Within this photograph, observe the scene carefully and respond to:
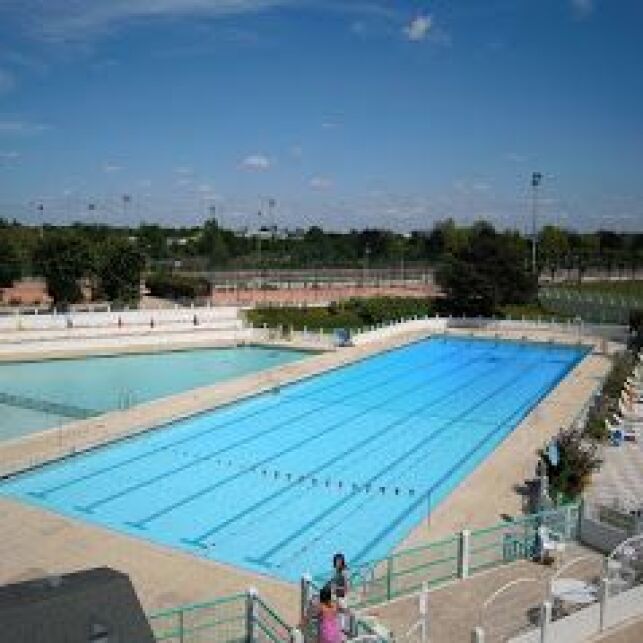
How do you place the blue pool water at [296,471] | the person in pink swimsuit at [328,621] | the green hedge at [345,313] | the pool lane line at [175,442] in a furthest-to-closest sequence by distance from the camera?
the green hedge at [345,313] → the pool lane line at [175,442] → the blue pool water at [296,471] → the person in pink swimsuit at [328,621]

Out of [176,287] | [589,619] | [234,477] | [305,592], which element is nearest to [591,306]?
[176,287]

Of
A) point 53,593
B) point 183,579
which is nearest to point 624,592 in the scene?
point 183,579

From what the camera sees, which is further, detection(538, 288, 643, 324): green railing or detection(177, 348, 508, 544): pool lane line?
detection(538, 288, 643, 324): green railing

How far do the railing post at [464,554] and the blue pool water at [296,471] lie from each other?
3303 millimetres

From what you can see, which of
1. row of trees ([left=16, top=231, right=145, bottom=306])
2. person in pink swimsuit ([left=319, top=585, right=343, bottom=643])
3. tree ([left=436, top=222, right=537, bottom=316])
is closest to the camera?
person in pink swimsuit ([left=319, top=585, right=343, bottom=643])

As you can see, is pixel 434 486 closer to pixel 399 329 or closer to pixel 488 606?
pixel 488 606

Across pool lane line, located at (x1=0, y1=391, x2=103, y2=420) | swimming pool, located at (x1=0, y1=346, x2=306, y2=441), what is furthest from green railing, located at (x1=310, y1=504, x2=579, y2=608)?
swimming pool, located at (x1=0, y1=346, x2=306, y2=441)

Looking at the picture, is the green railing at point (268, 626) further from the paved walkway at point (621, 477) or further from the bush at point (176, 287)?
the bush at point (176, 287)

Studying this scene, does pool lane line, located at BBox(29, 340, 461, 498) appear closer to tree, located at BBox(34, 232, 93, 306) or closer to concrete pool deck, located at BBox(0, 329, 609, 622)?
concrete pool deck, located at BBox(0, 329, 609, 622)

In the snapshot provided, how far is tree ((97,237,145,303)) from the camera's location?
123 ft

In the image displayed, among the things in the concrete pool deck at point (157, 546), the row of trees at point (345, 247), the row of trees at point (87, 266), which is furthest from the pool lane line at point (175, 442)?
the row of trees at point (345, 247)

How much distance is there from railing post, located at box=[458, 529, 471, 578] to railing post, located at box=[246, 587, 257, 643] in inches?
110

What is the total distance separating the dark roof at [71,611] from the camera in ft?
16.7

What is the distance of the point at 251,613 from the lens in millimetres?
7988
